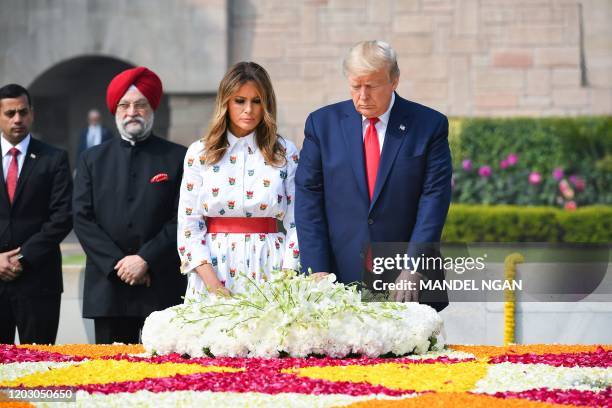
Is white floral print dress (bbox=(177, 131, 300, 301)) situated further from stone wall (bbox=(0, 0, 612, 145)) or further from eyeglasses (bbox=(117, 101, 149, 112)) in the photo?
stone wall (bbox=(0, 0, 612, 145))

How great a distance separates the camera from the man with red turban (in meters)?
5.67

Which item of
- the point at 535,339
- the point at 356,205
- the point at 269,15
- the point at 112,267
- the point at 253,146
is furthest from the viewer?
the point at 269,15

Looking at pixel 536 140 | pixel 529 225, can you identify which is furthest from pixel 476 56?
pixel 529 225

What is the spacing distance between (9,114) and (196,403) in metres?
3.31

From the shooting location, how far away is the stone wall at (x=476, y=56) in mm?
15414

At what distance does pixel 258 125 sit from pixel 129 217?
995mm

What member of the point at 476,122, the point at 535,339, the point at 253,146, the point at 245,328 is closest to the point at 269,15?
the point at 476,122

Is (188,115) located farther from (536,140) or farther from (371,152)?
(371,152)

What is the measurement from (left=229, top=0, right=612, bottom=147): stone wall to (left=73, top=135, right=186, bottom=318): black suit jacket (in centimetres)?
970

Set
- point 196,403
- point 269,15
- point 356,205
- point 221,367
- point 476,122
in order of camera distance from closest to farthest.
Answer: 1. point 196,403
2. point 221,367
3. point 356,205
4. point 476,122
5. point 269,15

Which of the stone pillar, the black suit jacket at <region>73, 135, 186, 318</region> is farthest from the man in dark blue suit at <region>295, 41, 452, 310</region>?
the stone pillar

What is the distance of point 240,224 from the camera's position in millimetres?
5223

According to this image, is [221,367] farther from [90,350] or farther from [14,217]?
[14,217]

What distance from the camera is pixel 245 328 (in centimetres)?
431
